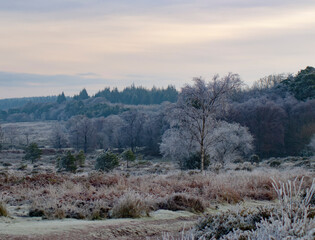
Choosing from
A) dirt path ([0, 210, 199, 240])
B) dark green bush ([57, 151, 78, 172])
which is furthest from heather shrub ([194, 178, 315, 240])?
dark green bush ([57, 151, 78, 172])

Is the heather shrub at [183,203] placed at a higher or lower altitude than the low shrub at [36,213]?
lower

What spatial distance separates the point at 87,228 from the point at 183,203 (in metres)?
3.18

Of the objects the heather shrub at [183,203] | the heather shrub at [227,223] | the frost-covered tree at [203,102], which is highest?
the frost-covered tree at [203,102]

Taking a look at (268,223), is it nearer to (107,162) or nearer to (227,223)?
(227,223)

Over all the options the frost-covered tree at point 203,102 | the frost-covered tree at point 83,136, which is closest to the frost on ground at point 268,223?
the frost-covered tree at point 203,102

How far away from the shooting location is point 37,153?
47844mm

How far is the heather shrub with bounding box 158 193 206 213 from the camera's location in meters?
8.55

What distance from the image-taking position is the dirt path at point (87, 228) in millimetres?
5637

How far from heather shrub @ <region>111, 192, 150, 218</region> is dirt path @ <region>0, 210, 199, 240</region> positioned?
28 cm

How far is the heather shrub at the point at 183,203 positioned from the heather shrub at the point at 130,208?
88cm

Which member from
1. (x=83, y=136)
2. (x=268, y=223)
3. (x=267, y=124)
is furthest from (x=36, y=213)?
(x=83, y=136)

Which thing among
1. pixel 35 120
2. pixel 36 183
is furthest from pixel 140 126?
pixel 35 120

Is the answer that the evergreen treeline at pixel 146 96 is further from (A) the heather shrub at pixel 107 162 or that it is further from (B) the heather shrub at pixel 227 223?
(B) the heather shrub at pixel 227 223

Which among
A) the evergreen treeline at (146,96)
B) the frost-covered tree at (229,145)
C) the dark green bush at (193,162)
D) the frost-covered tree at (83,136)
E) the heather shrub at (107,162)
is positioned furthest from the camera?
the evergreen treeline at (146,96)
